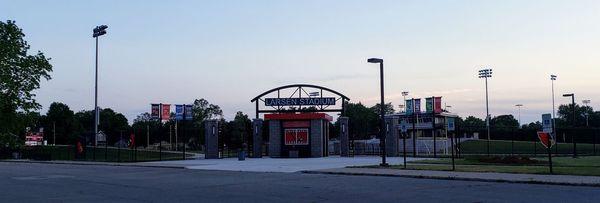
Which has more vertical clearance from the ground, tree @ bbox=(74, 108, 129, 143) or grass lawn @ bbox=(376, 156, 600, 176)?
tree @ bbox=(74, 108, 129, 143)

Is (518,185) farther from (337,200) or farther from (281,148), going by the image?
(281,148)

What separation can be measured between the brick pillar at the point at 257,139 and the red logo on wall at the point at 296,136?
2.51 metres

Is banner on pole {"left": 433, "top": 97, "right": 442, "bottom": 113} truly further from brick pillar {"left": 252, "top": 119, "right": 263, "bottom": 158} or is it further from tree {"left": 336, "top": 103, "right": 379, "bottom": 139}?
tree {"left": 336, "top": 103, "right": 379, "bottom": 139}

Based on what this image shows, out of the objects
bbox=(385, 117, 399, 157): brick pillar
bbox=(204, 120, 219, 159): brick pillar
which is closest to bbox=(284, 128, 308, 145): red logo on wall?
bbox=(204, 120, 219, 159): brick pillar

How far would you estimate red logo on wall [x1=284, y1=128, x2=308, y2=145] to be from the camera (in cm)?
4906

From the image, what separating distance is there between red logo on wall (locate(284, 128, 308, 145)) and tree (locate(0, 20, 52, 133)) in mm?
18538

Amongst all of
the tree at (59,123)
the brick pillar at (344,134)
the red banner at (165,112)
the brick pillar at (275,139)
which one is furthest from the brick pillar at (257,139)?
the tree at (59,123)

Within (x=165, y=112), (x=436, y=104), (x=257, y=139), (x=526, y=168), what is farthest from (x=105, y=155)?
(x=526, y=168)

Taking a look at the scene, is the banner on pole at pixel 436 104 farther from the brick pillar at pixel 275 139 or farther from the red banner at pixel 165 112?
the red banner at pixel 165 112

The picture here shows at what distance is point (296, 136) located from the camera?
49219mm

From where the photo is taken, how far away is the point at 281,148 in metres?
49.6

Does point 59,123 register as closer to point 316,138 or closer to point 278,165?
point 316,138

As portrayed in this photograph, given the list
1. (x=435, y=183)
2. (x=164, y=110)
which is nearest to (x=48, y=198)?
(x=435, y=183)

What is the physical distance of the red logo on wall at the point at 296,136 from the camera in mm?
49062
